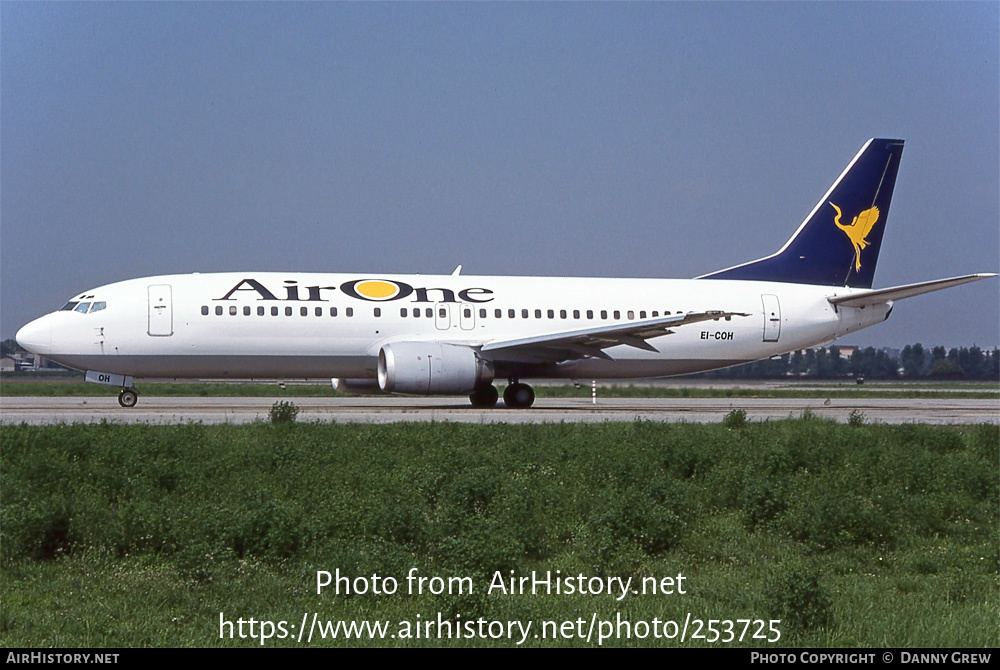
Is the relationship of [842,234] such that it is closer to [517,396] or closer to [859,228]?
[859,228]

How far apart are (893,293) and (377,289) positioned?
1395 cm

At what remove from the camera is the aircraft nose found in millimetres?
24641

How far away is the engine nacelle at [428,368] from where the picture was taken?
24.3m

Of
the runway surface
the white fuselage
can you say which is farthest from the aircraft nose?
the runway surface

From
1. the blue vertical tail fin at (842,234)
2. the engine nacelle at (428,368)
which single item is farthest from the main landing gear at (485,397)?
the blue vertical tail fin at (842,234)

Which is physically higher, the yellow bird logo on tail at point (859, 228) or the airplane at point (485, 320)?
the yellow bird logo on tail at point (859, 228)

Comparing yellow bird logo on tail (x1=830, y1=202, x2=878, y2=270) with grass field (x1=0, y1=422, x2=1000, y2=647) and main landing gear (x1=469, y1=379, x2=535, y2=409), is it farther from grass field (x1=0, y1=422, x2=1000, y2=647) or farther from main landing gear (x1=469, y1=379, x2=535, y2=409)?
grass field (x1=0, y1=422, x2=1000, y2=647)

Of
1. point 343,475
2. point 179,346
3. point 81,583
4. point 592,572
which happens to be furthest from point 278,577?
point 179,346

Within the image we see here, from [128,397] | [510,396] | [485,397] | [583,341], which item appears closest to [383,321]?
[485,397]

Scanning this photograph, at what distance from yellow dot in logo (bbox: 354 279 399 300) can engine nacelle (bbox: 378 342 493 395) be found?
1759 mm

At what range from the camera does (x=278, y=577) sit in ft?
29.0

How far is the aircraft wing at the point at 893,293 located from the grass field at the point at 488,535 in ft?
36.1

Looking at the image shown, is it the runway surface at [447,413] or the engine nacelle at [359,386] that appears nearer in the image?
the runway surface at [447,413]

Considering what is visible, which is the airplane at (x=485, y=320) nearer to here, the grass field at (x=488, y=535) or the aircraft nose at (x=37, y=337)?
the aircraft nose at (x=37, y=337)
